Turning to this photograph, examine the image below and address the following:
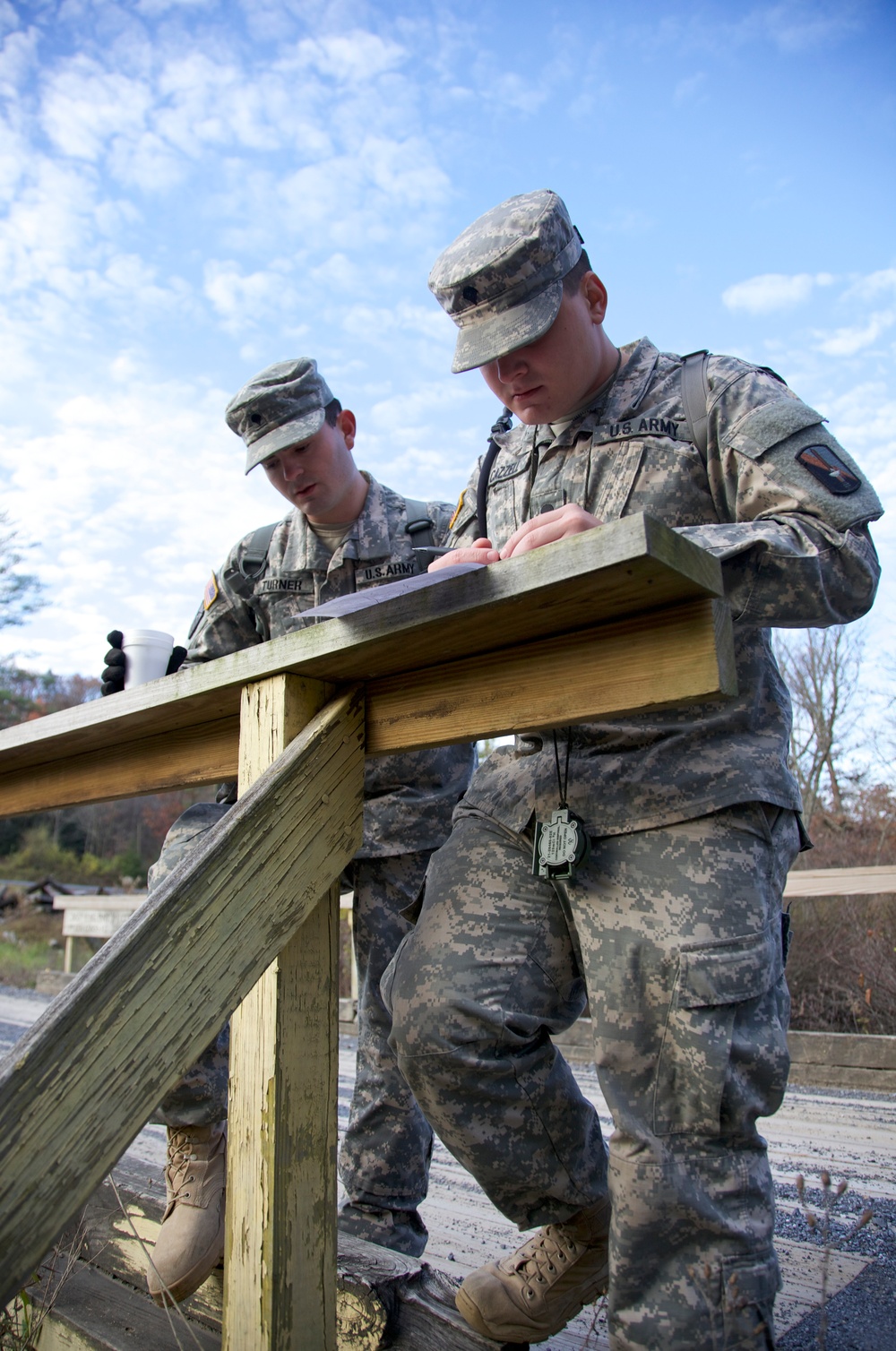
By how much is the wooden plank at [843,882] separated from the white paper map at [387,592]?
12.1 feet

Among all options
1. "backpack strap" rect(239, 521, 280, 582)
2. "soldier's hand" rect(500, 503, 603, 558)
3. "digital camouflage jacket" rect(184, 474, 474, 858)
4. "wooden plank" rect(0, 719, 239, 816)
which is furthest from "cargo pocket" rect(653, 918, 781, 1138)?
"backpack strap" rect(239, 521, 280, 582)

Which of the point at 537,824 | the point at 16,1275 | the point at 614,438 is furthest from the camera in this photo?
the point at 614,438

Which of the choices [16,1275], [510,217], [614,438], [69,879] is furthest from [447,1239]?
[69,879]

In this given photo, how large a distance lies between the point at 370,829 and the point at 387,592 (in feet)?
4.56

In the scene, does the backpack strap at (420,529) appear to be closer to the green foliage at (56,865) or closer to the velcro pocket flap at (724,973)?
the velcro pocket flap at (724,973)

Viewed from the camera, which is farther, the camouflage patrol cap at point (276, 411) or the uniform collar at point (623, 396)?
the camouflage patrol cap at point (276, 411)

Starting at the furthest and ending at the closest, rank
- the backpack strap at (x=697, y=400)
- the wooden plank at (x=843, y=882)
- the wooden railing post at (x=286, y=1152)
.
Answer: the wooden plank at (x=843, y=882) < the backpack strap at (x=697, y=400) < the wooden railing post at (x=286, y=1152)

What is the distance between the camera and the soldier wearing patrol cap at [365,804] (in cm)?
220

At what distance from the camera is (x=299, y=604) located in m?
2.93

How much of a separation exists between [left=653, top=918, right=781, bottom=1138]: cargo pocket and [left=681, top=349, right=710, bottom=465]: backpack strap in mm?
880

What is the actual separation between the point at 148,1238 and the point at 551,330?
2084mm

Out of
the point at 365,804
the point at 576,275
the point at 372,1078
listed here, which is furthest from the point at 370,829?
the point at 576,275

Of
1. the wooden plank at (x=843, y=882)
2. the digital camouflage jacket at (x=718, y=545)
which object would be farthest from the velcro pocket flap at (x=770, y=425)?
the wooden plank at (x=843, y=882)

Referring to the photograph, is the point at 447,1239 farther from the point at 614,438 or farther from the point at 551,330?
the point at 551,330
